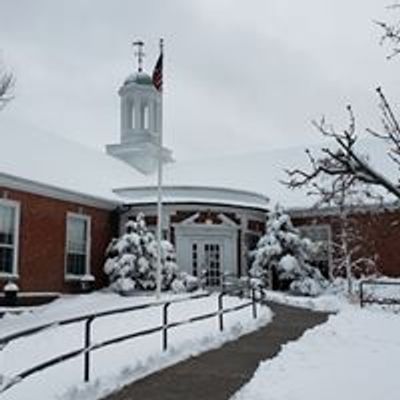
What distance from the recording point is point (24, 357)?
10.9 meters

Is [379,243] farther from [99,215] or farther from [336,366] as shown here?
[336,366]

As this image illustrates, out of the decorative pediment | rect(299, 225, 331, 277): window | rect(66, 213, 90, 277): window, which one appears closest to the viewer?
rect(66, 213, 90, 277): window

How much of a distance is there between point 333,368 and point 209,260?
16.8 metres

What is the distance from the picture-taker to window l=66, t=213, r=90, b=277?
24969 millimetres

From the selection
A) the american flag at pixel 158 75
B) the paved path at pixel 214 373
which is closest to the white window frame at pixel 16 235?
the american flag at pixel 158 75

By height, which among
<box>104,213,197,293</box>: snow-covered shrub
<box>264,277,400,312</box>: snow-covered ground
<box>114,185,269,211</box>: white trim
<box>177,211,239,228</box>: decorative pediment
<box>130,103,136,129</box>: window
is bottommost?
<box>264,277,400,312</box>: snow-covered ground

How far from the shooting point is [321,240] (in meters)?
29.8

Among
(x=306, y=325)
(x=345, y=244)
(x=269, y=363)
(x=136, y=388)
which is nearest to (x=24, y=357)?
(x=136, y=388)

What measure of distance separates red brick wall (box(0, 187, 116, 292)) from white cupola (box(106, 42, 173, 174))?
980 cm

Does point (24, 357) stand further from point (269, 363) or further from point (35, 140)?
point (35, 140)

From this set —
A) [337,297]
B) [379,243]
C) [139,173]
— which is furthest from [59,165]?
[379,243]

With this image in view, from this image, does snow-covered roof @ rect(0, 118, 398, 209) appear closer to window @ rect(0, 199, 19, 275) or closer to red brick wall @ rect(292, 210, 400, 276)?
window @ rect(0, 199, 19, 275)

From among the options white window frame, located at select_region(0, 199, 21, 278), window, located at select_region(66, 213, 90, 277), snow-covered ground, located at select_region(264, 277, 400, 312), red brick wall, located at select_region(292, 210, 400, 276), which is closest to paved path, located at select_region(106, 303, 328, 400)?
snow-covered ground, located at select_region(264, 277, 400, 312)

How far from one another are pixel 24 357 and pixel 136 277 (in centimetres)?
1332
